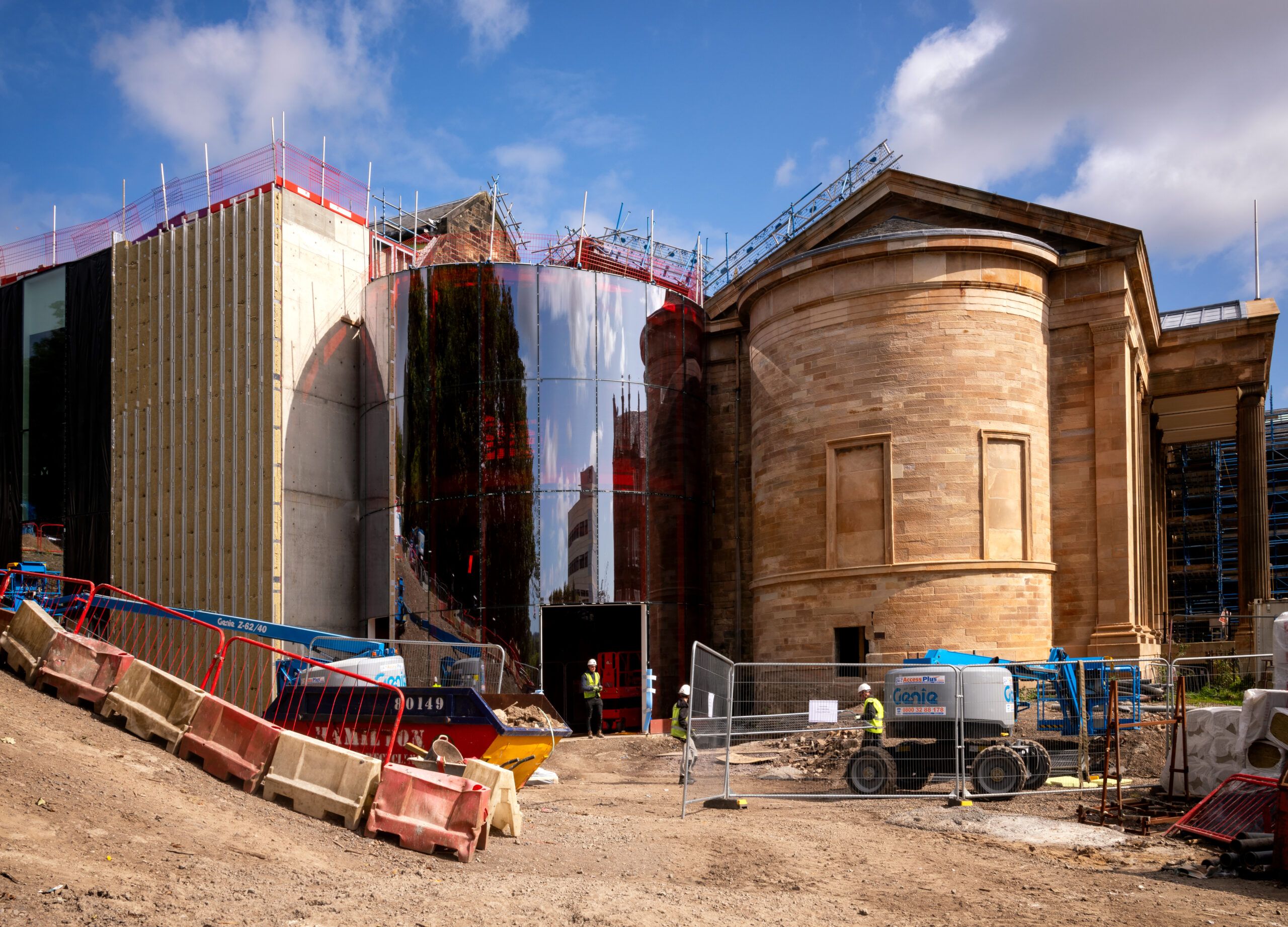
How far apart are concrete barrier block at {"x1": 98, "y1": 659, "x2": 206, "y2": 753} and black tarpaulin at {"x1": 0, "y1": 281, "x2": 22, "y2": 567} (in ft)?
90.3

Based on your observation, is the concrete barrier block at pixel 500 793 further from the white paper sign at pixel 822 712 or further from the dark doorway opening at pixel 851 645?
the dark doorway opening at pixel 851 645

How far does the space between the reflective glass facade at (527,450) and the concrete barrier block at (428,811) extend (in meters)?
17.7

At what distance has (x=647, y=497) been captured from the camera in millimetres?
30562

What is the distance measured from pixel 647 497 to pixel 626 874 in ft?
65.4

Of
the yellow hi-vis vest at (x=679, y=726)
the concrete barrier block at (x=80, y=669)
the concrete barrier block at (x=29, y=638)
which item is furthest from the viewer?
the yellow hi-vis vest at (x=679, y=726)

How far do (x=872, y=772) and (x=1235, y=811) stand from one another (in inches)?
221

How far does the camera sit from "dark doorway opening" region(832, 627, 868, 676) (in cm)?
2769

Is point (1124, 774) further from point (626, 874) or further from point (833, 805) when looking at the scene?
point (626, 874)

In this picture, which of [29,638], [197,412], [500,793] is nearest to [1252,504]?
[197,412]

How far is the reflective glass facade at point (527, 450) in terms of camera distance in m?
28.9

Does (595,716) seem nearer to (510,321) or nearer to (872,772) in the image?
(872,772)

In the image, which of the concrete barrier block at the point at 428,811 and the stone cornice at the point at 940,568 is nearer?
the concrete barrier block at the point at 428,811

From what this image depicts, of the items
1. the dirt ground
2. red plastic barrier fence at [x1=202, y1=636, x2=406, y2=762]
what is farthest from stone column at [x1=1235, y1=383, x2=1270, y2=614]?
red plastic barrier fence at [x1=202, y1=636, x2=406, y2=762]

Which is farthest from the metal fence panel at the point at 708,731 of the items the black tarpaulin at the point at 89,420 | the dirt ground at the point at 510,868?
the black tarpaulin at the point at 89,420
